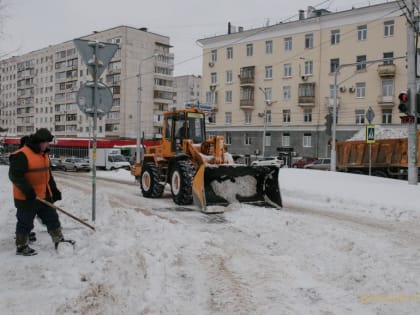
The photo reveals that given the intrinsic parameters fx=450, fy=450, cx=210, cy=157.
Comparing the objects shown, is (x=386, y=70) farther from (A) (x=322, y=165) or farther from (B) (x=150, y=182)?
(B) (x=150, y=182)

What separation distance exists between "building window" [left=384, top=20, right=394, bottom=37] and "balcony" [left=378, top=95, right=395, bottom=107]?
5817 millimetres

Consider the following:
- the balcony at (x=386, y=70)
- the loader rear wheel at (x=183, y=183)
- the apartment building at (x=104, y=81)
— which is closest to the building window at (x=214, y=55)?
the apartment building at (x=104, y=81)

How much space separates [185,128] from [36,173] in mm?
7033

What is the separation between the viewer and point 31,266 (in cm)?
556

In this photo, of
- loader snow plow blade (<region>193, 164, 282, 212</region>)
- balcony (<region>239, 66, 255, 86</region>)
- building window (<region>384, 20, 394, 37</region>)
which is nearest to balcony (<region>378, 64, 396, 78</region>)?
building window (<region>384, 20, 394, 37</region>)

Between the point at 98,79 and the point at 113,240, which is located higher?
the point at 98,79

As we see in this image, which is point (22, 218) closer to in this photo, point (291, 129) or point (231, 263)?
point (231, 263)

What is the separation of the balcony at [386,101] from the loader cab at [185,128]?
112ft

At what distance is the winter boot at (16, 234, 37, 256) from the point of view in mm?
6031

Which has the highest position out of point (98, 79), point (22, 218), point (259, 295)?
point (98, 79)

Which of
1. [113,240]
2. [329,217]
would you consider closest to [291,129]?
[329,217]

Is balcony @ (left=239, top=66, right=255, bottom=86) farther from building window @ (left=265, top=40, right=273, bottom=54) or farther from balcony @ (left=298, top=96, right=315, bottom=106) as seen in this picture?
balcony @ (left=298, top=96, right=315, bottom=106)

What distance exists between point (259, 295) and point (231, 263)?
1240 mm

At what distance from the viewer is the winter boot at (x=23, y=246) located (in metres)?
6.03
